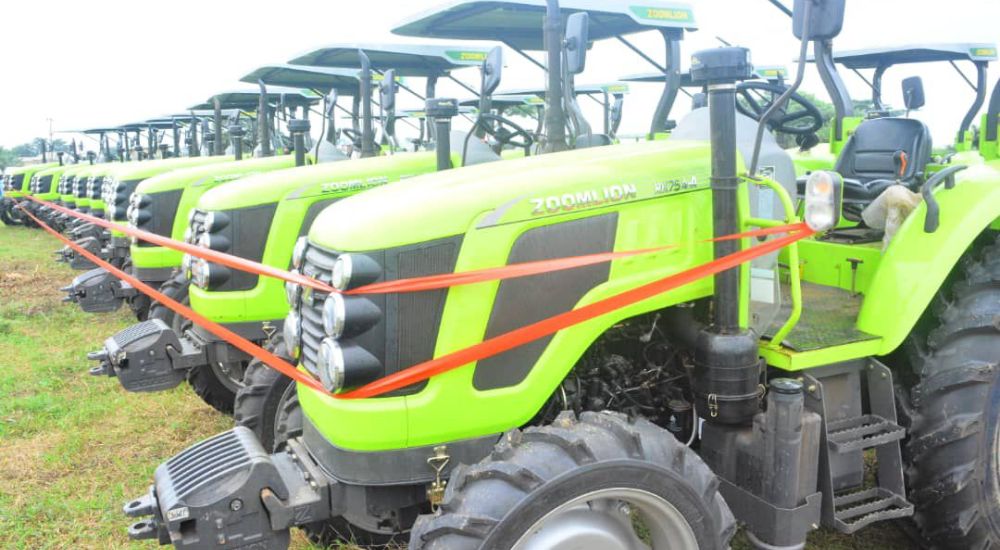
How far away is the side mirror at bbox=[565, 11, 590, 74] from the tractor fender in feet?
4.55

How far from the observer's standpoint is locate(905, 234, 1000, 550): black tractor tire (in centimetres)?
289

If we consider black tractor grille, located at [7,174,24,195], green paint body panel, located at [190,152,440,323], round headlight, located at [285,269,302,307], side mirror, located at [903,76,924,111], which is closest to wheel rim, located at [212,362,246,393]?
green paint body panel, located at [190,152,440,323]

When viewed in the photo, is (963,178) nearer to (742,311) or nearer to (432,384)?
(742,311)

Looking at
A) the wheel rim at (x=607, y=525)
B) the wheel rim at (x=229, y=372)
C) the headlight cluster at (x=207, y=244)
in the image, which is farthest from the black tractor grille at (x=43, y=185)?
the wheel rim at (x=607, y=525)

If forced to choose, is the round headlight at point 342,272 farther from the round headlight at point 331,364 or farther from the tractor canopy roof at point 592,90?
the tractor canopy roof at point 592,90

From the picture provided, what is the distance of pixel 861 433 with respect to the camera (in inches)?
113

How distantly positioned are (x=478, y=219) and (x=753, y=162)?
93 cm

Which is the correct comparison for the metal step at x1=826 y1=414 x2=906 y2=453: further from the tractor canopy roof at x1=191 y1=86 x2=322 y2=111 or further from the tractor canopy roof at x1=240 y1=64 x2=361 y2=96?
the tractor canopy roof at x1=191 y1=86 x2=322 y2=111

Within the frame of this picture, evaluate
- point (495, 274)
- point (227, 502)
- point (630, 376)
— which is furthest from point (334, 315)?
point (630, 376)

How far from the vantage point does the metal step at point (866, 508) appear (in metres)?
2.73

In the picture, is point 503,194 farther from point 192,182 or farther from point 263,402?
point 192,182

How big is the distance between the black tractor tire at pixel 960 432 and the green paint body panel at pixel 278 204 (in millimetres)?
3278

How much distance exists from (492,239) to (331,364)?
Answer: 57cm

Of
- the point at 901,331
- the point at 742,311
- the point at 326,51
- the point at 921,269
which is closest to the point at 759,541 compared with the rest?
the point at 742,311
